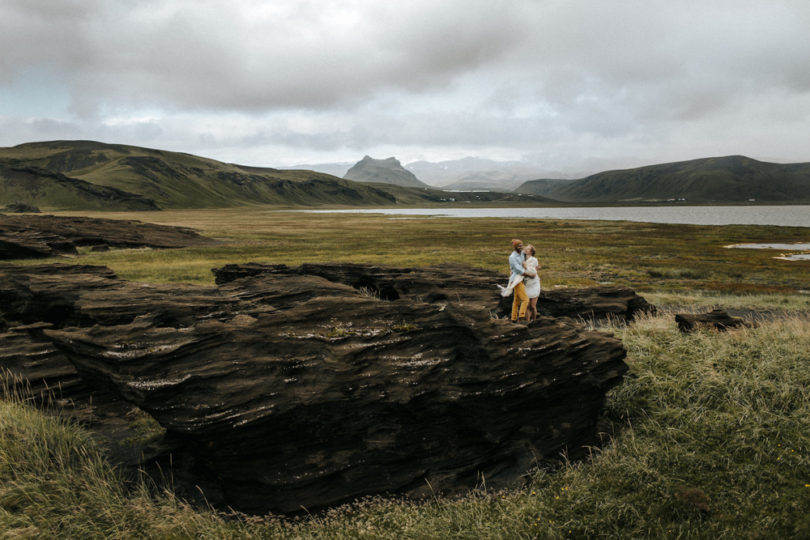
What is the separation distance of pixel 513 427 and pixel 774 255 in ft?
241

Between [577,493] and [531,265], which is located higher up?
[531,265]

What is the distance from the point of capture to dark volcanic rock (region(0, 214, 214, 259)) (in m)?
42.7

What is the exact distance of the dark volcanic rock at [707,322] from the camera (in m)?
16.5

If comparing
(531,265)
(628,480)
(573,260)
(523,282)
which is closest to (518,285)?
(523,282)

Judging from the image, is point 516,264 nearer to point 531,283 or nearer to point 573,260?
point 531,283

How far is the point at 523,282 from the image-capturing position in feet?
50.0

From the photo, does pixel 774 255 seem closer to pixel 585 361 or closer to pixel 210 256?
pixel 585 361

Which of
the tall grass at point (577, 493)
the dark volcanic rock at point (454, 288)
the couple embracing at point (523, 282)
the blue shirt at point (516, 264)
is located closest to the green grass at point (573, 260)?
the dark volcanic rock at point (454, 288)

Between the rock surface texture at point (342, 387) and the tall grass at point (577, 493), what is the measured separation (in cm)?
68

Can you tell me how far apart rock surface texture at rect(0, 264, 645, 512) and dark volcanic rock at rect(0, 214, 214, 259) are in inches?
1645

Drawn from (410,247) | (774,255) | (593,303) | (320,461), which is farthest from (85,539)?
(774,255)

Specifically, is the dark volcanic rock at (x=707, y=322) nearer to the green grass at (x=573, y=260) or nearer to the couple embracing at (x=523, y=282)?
the couple embracing at (x=523, y=282)

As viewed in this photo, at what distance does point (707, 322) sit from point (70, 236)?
70.8m

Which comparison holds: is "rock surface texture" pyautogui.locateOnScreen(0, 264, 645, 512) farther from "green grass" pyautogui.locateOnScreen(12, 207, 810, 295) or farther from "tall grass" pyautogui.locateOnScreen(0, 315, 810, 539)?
"green grass" pyautogui.locateOnScreen(12, 207, 810, 295)
